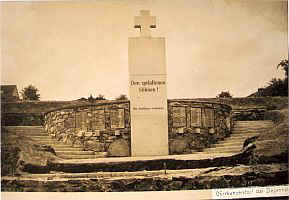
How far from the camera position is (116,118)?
1.91m

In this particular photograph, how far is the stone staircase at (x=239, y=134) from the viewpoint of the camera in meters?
1.91

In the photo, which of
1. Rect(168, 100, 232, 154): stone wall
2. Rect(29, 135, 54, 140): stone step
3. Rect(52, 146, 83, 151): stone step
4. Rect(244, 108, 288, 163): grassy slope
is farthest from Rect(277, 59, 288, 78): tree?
Rect(29, 135, 54, 140): stone step

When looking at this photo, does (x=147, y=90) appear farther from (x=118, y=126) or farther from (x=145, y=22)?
(x=145, y=22)

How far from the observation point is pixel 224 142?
1.91 meters

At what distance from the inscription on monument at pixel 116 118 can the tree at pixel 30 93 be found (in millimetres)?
426

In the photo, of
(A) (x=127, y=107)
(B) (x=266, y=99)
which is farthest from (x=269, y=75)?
(A) (x=127, y=107)

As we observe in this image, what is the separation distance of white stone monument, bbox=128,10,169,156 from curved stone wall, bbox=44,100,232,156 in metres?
0.04

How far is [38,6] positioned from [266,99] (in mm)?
Answer: 1395

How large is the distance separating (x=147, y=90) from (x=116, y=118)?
0.77ft

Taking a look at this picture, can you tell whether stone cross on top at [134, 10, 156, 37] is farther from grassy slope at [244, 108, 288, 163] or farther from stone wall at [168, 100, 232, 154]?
grassy slope at [244, 108, 288, 163]

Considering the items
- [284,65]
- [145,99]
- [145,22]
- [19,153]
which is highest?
[145,22]

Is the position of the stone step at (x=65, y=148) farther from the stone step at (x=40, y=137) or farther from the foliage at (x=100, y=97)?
the foliage at (x=100, y=97)

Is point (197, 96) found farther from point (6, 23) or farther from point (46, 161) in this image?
point (6, 23)
